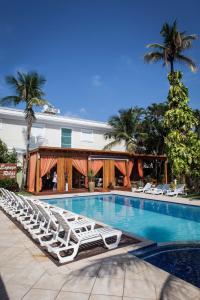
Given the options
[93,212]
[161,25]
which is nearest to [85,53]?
[161,25]

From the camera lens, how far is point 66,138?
78.4ft

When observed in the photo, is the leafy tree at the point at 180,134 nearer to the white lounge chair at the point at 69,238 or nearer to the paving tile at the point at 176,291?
the white lounge chair at the point at 69,238

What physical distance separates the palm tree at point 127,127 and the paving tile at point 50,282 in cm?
2032

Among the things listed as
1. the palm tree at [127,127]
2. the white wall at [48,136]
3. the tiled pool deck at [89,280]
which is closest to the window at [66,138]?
the white wall at [48,136]

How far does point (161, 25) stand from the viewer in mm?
19734

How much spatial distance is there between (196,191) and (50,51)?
48.4 ft

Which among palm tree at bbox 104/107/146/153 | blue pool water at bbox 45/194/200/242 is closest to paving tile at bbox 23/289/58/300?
blue pool water at bbox 45/194/200/242

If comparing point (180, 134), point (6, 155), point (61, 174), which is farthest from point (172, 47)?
point (6, 155)

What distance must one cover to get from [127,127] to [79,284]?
21.8 metres

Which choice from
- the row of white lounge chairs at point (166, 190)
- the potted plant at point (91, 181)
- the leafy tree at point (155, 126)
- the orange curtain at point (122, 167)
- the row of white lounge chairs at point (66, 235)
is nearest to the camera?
the row of white lounge chairs at point (66, 235)

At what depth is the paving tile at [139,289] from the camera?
12.0ft

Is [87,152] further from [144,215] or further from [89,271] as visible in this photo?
[89,271]

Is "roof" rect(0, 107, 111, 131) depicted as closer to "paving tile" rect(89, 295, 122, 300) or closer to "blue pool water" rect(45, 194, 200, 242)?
"blue pool water" rect(45, 194, 200, 242)

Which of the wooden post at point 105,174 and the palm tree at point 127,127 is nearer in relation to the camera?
Answer: the wooden post at point 105,174
